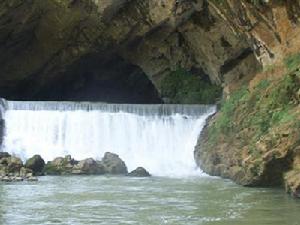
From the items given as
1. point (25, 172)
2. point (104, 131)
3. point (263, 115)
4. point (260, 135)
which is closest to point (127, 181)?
point (25, 172)

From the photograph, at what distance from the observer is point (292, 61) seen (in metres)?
19.5

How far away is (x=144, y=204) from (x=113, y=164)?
30.8 ft

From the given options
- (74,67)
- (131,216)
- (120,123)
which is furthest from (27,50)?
(131,216)

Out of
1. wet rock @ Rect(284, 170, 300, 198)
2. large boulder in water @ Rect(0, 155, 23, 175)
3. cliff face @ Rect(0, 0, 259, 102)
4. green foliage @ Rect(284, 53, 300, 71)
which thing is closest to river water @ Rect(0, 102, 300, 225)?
wet rock @ Rect(284, 170, 300, 198)

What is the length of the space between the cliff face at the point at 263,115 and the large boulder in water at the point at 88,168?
3905mm

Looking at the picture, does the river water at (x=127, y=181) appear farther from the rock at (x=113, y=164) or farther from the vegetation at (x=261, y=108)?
the vegetation at (x=261, y=108)

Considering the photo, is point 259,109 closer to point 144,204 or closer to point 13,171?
point 144,204

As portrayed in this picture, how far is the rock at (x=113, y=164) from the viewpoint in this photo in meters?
21.8

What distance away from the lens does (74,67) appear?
33.7 metres

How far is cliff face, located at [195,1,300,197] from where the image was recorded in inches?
597

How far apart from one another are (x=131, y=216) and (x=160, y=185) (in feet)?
19.8

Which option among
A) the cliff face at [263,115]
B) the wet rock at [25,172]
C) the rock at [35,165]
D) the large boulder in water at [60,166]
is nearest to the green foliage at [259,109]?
the cliff face at [263,115]

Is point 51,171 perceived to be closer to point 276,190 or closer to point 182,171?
point 182,171

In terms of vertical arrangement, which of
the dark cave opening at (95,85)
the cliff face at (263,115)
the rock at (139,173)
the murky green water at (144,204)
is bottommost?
the murky green water at (144,204)
